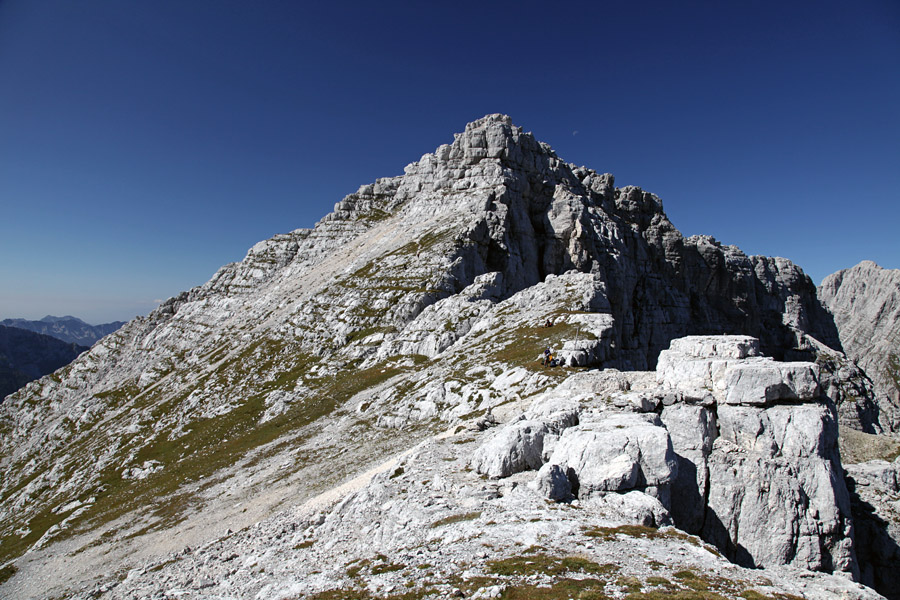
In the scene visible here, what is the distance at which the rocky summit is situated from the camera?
15562mm

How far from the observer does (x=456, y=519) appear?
58.1 ft

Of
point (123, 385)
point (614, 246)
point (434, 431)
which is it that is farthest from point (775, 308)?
point (123, 385)

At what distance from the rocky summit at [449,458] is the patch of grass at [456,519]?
0.26ft

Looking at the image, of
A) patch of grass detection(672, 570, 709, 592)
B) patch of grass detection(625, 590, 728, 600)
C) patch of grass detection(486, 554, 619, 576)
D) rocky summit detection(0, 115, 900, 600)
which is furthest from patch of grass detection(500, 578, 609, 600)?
patch of grass detection(672, 570, 709, 592)

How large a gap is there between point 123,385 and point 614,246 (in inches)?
6105

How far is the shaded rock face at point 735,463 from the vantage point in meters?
18.6

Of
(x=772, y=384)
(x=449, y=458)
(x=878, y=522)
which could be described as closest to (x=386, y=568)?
(x=449, y=458)

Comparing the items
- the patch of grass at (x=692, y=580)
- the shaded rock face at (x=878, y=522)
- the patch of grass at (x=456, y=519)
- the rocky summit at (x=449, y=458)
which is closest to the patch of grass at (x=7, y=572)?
the rocky summit at (x=449, y=458)

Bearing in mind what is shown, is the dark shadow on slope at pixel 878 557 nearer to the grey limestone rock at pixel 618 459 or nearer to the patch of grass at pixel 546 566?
the grey limestone rock at pixel 618 459

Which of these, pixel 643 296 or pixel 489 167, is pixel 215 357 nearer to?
pixel 489 167

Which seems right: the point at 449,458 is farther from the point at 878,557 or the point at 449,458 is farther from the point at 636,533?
the point at 878,557

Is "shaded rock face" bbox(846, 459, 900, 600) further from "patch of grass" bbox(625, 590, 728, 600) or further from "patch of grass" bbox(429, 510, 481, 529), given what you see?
"patch of grass" bbox(429, 510, 481, 529)

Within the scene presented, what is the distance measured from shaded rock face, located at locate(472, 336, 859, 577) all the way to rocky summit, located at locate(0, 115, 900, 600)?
0.10 metres

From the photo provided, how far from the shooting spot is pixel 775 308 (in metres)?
196
